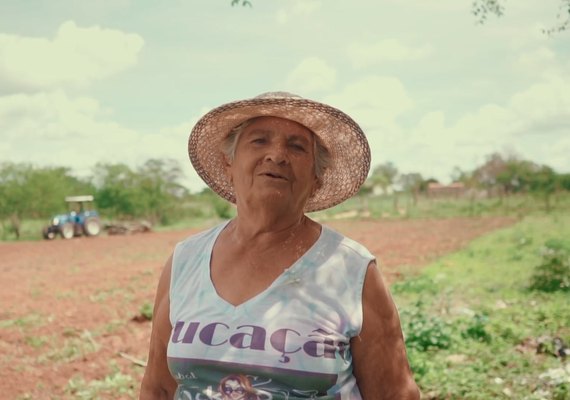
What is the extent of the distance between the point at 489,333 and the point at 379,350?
4922 millimetres

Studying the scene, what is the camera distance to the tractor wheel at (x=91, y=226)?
29.4 m

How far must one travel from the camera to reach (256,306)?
5.98ft

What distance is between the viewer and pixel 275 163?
1953 millimetres

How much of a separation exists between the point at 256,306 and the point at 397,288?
28.0 feet

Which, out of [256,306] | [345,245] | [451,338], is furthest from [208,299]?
[451,338]

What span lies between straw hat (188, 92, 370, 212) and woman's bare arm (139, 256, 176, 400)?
19.1 inches

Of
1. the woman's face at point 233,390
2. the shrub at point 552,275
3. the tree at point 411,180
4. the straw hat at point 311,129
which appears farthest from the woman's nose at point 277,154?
the tree at point 411,180

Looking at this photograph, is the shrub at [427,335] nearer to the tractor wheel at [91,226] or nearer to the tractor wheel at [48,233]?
the tractor wheel at [91,226]

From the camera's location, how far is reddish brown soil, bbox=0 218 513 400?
19.5ft

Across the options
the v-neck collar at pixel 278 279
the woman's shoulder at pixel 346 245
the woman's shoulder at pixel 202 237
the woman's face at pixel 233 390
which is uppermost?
the woman's shoulder at pixel 202 237

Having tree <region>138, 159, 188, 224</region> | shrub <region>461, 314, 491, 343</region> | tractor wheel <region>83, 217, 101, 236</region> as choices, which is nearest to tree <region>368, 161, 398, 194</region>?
tree <region>138, 159, 188, 224</region>

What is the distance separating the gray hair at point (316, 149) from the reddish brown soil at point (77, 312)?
356cm

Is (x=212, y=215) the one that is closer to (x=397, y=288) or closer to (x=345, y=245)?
(x=397, y=288)

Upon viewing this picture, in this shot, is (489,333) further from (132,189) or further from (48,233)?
(132,189)
